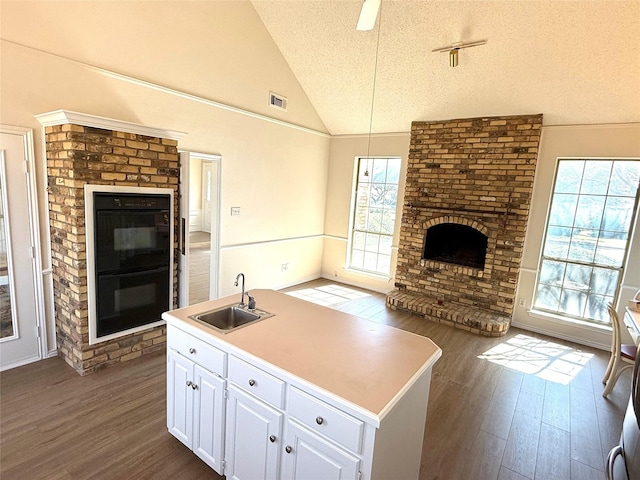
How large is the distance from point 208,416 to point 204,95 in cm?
354

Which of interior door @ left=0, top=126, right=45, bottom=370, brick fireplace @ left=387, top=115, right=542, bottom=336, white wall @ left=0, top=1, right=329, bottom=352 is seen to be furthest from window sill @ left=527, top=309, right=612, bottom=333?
interior door @ left=0, top=126, right=45, bottom=370

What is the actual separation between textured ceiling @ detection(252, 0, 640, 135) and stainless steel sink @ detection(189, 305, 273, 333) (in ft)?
11.3

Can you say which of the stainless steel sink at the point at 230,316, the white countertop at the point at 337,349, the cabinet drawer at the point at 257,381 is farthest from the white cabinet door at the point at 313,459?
the stainless steel sink at the point at 230,316

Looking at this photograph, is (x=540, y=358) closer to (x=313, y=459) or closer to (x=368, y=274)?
(x=368, y=274)

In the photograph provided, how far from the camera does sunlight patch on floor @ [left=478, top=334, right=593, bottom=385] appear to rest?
11.4 feet

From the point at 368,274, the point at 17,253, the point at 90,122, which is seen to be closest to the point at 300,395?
the point at 90,122

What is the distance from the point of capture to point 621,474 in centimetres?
148

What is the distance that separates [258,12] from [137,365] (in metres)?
4.33

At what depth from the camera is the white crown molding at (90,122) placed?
8.38ft

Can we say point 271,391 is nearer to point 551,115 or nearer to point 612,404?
point 612,404

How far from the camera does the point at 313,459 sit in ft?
4.83

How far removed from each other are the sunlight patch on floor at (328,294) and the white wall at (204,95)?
1.51 feet

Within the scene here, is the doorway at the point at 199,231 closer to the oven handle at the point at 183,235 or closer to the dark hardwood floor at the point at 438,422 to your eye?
the oven handle at the point at 183,235

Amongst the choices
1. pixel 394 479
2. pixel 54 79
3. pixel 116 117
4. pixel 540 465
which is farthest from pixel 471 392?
pixel 54 79
